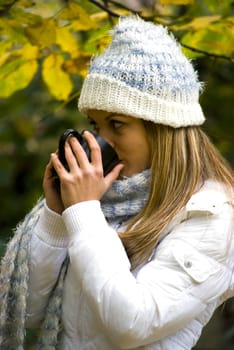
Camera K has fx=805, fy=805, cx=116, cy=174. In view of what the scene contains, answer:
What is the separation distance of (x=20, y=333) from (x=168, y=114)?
0.79m

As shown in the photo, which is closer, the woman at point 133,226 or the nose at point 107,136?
the woman at point 133,226

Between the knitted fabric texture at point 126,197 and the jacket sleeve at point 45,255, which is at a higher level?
the knitted fabric texture at point 126,197

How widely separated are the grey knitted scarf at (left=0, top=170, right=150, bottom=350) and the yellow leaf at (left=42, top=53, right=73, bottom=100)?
784 mm

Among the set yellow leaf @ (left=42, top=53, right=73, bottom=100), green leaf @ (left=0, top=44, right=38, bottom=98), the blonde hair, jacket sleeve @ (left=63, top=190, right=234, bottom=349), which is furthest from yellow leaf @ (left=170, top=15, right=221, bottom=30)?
jacket sleeve @ (left=63, top=190, right=234, bottom=349)

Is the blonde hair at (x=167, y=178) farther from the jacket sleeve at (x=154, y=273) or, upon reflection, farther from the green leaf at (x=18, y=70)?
the green leaf at (x=18, y=70)

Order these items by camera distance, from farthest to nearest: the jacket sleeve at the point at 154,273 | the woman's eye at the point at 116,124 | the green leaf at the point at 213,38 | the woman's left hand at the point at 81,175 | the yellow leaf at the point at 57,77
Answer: the yellow leaf at the point at 57,77
the green leaf at the point at 213,38
the woman's eye at the point at 116,124
the woman's left hand at the point at 81,175
the jacket sleeve at the point at 154,273

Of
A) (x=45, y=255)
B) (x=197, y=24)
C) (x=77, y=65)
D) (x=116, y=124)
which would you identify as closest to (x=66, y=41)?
(x=77, y=65)

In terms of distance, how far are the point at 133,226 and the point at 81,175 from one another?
21 cm

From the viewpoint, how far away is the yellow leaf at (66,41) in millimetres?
3098

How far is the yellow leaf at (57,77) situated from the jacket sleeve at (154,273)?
110 cm

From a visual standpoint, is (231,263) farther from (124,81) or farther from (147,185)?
(124,81)

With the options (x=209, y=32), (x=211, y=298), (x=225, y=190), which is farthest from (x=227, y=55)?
(x=211, y=298)

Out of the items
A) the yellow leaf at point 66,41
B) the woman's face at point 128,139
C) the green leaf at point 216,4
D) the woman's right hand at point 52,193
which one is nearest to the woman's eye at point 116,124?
the woman's face at point 128,139

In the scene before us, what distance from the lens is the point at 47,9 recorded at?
3699mm
